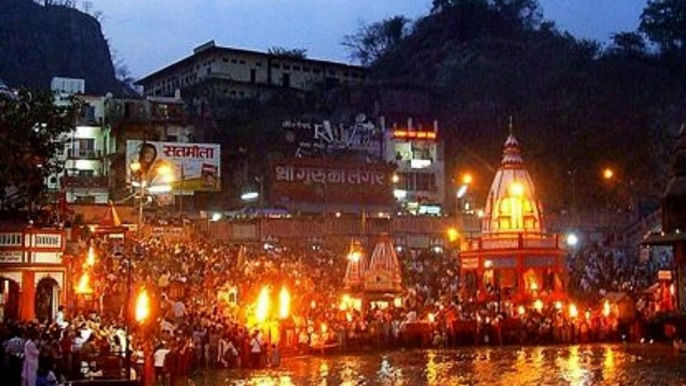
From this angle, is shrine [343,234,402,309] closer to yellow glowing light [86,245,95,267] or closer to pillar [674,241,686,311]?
yellow glowing light [86,245,95,267]

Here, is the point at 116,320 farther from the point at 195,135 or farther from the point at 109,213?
the point at 195,135

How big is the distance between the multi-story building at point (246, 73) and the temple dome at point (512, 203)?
44918 millimetres

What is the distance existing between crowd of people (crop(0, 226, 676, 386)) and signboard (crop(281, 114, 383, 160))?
2128 centimetres

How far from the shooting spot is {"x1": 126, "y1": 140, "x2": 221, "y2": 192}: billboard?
56188mm

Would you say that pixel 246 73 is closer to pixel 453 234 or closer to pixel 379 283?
pixel 453 234

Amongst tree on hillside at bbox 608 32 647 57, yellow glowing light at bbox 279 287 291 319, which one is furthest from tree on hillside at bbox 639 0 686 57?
yellow glowing light at bbox 279 287 291 319

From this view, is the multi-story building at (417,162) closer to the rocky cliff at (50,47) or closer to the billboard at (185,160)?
the billboard at (185,160)

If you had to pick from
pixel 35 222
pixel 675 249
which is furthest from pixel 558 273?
pixel 35 222

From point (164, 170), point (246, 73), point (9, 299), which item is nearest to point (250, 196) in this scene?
point (164, 170)

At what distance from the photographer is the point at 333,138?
239ft

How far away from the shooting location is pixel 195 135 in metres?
71.4

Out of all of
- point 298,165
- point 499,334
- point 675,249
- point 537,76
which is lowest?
point 499,334

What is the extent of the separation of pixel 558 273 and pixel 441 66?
52.0 metres

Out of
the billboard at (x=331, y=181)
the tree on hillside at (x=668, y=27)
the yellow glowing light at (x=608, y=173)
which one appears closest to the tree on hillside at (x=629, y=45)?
the tree on hillside at (x=668, y=27)
